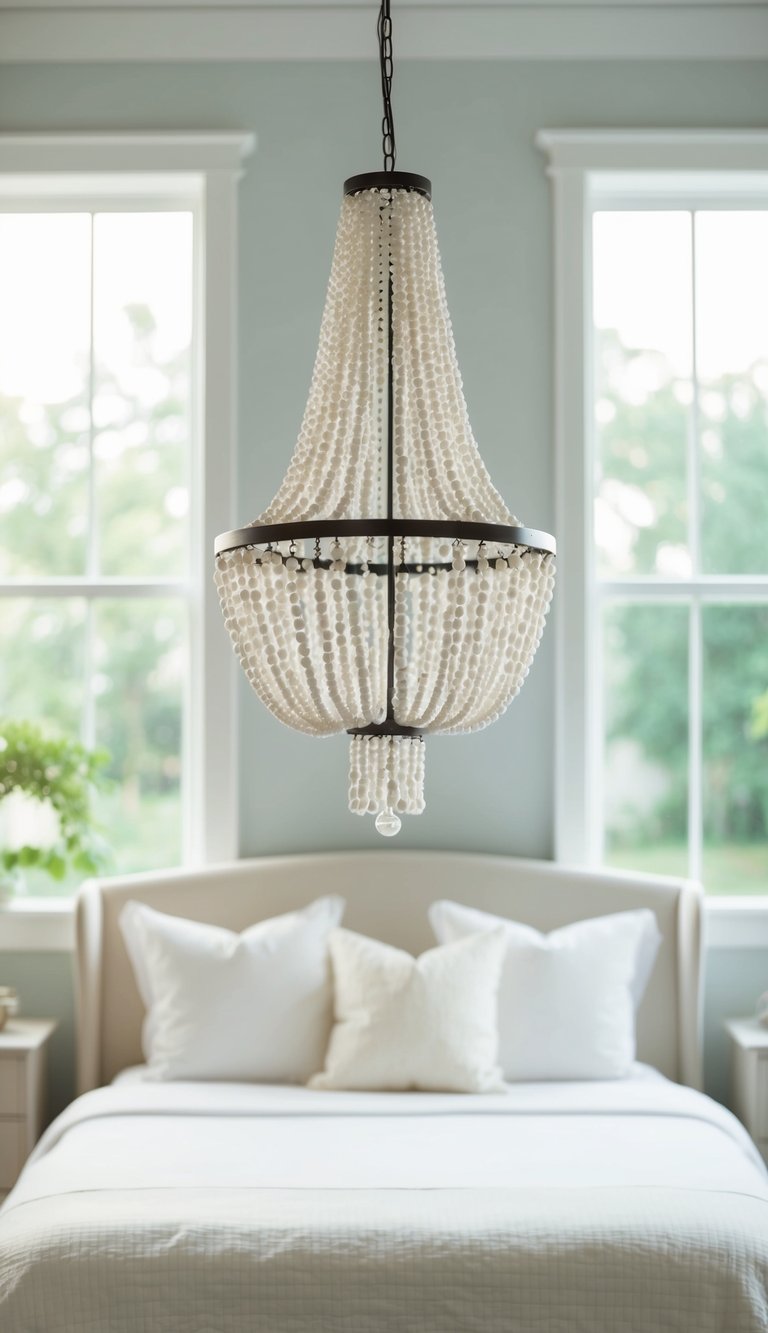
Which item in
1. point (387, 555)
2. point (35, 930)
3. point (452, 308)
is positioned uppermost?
point (452, 308)

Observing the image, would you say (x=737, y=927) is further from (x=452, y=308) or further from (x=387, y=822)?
(x=387, y=822)

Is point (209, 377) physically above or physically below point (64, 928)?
above

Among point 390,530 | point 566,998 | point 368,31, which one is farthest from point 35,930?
point 368,31

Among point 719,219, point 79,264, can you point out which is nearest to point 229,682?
point 79,264

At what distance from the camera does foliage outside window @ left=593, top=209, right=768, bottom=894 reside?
3.35m

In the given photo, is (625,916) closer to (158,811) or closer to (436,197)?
(158,811)

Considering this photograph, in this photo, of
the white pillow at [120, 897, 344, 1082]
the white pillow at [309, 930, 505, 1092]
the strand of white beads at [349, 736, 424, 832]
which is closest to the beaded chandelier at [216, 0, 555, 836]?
the strand of white beads at [349, 736, 424, 832]

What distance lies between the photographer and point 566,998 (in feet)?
9.12

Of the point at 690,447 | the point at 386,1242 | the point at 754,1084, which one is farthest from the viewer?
the point at 690,447

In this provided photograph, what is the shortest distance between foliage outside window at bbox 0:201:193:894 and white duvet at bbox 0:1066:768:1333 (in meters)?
1.34

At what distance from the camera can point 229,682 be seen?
3.19 m

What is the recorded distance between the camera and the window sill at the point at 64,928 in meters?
3.20

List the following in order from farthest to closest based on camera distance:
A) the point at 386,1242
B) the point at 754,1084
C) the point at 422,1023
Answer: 1. the point at 754,1084
2. the point at 422,1023
3. the point at 386,1242

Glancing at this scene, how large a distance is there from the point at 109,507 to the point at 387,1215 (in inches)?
83.5
